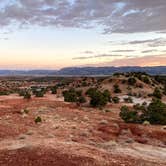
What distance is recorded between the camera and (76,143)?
17.8m

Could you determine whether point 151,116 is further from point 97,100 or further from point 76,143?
point 97,100

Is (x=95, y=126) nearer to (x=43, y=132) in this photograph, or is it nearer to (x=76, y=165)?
(x=43, y=132)

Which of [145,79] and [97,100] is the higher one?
[145,79]

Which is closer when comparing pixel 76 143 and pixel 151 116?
pixel 76 143

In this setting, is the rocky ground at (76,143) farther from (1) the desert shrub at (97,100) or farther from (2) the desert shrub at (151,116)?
(1) the desert shrub at (97,100)

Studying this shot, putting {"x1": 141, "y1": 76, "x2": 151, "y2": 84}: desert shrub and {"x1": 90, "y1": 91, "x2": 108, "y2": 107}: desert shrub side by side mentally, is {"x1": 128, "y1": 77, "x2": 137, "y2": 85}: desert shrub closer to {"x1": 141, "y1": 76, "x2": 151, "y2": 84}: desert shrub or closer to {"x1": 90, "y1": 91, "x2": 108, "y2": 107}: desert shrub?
{"x1": 141, "y1": 76, "x2": 151, "y2": 84}: desert shrub

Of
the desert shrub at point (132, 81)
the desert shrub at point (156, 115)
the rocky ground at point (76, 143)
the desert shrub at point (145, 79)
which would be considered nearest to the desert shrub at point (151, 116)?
the desert shrub at point (156, 115)

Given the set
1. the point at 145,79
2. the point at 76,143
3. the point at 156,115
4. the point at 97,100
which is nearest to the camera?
the point at 76,143

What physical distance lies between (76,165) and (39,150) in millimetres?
2362

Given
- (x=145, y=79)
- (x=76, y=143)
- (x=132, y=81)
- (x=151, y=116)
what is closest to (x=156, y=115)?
(x=151, y=116)

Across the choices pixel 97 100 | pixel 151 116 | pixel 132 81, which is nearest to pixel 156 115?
pixel 151 116

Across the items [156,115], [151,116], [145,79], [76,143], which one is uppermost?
[145,79]

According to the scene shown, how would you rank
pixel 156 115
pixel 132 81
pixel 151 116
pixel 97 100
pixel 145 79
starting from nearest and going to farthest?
pixel 156 115
pixel 151 116
pixel 97 100
pixel 132 81
pixel 145 79

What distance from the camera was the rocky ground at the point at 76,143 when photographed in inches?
558
